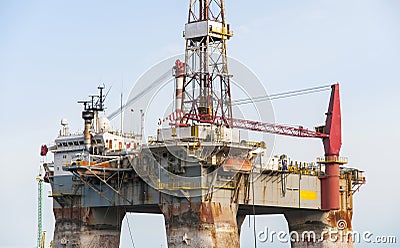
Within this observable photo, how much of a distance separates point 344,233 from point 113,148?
20.1m

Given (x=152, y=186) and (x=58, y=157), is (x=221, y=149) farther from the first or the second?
(x=58, y=157)

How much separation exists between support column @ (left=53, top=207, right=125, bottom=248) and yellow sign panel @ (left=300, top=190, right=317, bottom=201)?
13.5 m

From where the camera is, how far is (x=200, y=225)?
217ft

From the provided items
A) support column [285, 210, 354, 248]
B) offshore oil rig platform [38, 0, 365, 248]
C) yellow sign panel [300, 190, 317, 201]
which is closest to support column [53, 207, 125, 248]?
offshore oil rig platform [38, 0, 365, 248]

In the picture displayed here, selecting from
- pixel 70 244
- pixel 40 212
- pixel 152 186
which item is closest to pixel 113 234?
pixel 70 244

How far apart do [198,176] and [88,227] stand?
1141 cm

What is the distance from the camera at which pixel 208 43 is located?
233 ft

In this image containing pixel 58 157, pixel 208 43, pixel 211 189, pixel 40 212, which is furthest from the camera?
pixel 40 212

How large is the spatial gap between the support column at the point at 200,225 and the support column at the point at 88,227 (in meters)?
7.76

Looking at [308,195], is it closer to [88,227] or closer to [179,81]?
[179,81]

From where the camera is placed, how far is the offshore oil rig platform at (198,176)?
219ft

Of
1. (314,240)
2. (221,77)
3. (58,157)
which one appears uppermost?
(221,77)

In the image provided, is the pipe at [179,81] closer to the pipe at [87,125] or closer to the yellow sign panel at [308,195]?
the pipe at [87,125]

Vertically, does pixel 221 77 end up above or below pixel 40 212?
above
